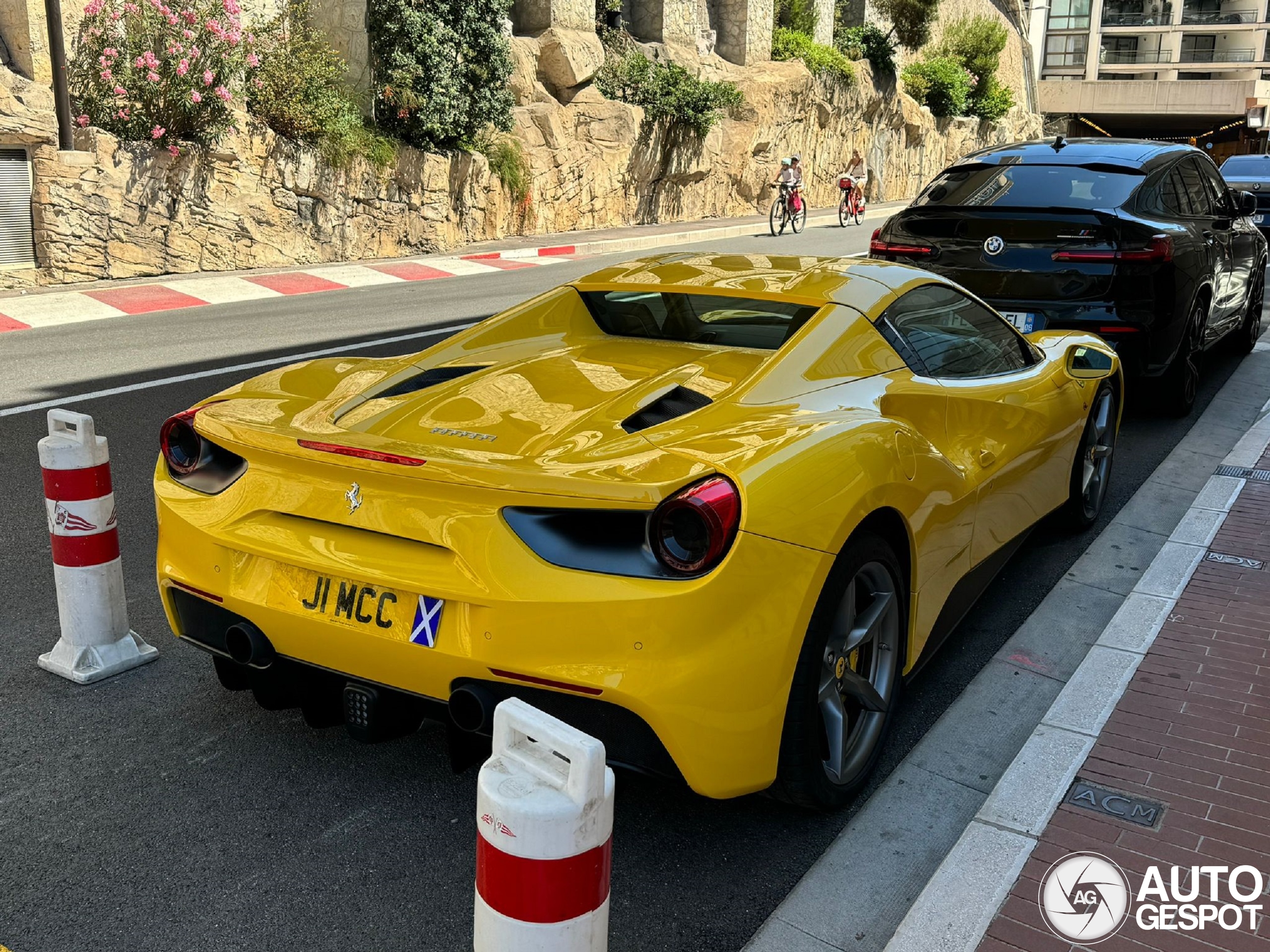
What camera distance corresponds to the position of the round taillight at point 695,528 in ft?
8.68

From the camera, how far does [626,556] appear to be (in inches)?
106

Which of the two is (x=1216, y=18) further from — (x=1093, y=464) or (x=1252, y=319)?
(x=1093, y=464)

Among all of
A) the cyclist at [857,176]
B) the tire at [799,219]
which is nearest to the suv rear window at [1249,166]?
the tire at [799,219]

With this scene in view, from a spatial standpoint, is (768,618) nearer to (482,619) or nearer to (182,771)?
(482,619)

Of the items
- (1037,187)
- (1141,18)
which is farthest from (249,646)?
(1141,18)

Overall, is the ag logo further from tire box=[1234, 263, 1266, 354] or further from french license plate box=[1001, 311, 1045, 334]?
tire box=[1234, 263, 1266, 354]

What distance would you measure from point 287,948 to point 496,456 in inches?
47.0

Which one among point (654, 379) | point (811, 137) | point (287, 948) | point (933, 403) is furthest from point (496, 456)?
point (811, 137)

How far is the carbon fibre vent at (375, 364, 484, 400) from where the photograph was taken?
142 inches

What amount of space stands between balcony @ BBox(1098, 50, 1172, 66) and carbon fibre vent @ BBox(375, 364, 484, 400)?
322ft

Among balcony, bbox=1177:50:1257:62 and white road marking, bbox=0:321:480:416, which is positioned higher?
balcony, bbox=1177:50:1257:62

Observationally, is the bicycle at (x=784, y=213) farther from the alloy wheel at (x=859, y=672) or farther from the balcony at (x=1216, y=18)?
the balcony at (x=1216, y=18)

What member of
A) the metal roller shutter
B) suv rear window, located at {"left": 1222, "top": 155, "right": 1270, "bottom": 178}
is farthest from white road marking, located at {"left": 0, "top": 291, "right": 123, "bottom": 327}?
suv rear window, located at {"left": 1222, "top": 155, "right": 1270, "bottom": 178}

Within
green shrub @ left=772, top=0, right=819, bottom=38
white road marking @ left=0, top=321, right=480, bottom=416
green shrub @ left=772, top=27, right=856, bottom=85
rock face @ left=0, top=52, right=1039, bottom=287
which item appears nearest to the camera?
Answer: white road marking @ left=0, top=321, right=480, bottom=416
